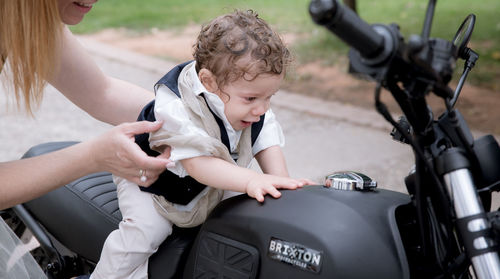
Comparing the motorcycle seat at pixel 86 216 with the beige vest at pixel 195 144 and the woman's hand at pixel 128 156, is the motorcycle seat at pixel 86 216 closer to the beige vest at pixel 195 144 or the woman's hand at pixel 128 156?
the beige vest at pixel 195 144

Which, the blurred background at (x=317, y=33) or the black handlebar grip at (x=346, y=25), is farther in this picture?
the blurred background at (x=317, y=33)

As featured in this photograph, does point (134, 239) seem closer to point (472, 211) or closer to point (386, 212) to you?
point (386, 212)

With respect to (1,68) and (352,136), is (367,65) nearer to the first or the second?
(1,68)

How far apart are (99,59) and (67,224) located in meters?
5.60

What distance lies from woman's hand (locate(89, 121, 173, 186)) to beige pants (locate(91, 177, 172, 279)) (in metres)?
0.11

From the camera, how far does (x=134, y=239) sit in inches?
65.9

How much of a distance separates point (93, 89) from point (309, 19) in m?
7.50

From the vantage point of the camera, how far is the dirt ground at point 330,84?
5.16 m

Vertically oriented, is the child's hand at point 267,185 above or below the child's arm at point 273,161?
above

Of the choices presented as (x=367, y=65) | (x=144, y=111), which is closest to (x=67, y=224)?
(x=144, y=111)

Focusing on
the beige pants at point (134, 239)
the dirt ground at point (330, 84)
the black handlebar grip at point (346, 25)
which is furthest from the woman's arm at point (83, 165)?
the dirt ground at point (330, 84)

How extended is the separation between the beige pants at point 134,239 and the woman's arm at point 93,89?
18.2 inches

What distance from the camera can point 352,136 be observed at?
15.5 ft

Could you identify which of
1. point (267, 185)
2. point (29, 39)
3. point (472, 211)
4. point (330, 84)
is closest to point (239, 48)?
point (267, 185)
